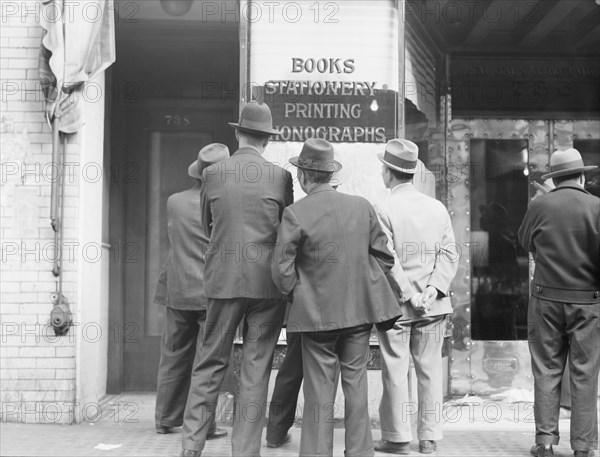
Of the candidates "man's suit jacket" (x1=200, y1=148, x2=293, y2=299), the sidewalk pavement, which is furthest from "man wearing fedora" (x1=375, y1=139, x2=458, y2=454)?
"man's suit jacket" (x1=200, y1=148, x2=293, y2=299)

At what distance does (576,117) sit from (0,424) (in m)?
6.15

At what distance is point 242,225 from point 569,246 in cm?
225

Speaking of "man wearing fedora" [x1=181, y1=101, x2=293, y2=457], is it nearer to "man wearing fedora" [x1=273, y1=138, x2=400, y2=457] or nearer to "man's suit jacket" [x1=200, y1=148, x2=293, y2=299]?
"man's suit jacket" [x1=200, y1=148, x2=293, y2=299]

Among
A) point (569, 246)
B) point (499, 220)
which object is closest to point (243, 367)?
point (569, 246)

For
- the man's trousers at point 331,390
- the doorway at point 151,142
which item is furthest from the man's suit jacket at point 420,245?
the doorway at point 151,142

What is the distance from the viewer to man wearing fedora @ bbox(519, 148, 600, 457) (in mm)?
6129

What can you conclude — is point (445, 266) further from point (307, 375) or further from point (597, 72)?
point (597, 72)

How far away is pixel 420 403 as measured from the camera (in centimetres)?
639

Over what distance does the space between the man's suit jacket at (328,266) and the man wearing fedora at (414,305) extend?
59 cm

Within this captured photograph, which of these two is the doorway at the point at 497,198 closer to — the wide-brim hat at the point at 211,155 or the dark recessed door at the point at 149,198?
the dark recessed door at the point at 149,198

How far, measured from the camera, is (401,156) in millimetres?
6434

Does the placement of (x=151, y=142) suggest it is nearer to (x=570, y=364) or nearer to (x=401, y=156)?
(x=401, y=156)

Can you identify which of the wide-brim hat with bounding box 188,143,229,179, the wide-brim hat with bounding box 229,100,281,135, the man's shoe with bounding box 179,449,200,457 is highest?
the wide-brim hat with bounding box 229,100,281,135

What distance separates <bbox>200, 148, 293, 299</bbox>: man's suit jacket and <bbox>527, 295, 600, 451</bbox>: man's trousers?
6.30 ft
